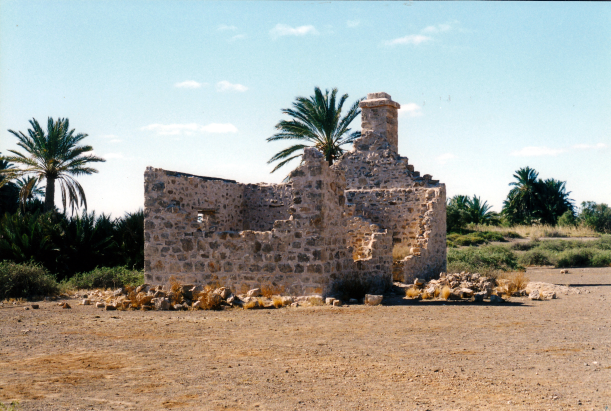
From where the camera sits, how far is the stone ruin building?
476 inches

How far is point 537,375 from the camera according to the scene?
19.8 feet

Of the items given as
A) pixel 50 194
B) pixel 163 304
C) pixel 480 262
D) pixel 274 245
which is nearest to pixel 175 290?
pixel 163 304

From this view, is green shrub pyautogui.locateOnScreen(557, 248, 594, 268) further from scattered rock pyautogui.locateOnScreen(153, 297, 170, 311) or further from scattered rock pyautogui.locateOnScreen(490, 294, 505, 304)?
scattered rock pyautogui.locateOnScreen(153, 297, 170, 311)

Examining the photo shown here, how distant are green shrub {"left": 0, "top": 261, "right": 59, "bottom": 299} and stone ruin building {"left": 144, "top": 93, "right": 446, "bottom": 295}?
9.39ft

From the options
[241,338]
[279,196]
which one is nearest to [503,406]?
[241,338]

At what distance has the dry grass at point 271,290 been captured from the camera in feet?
40.2

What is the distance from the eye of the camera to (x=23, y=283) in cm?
1419

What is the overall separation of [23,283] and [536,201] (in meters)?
38.1

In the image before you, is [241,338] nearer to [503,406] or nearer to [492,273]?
[503,406]

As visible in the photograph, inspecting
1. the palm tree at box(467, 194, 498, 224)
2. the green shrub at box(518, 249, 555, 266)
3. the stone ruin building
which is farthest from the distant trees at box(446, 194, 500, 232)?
the stone ruin building

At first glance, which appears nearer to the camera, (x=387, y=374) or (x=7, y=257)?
(x=387, y=374)

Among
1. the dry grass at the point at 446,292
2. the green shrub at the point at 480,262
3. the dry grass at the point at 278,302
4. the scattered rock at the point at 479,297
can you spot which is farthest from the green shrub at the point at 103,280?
the green shrub at the point at 480,262

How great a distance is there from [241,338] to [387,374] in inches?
108

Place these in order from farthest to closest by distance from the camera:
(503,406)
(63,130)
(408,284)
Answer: (63,130), (408,284), (503,406)
